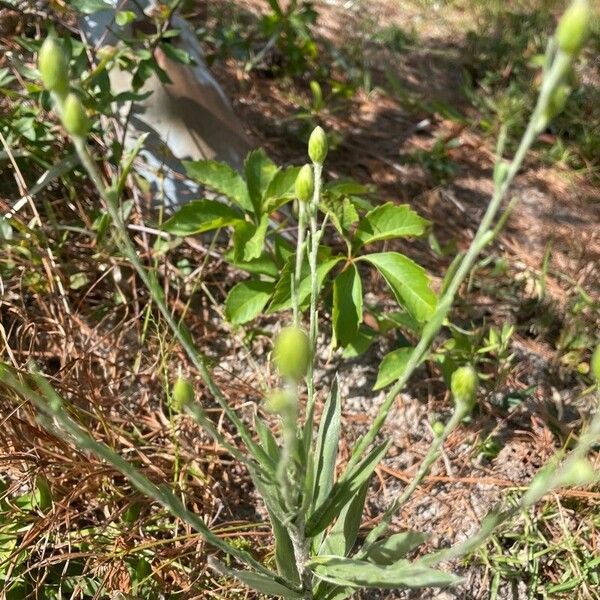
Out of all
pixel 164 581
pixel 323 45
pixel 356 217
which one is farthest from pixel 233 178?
pixel 323 45

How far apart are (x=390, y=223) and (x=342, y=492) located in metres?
0.54

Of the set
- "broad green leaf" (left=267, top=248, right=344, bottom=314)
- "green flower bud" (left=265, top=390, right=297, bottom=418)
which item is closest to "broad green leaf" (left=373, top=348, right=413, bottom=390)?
"broad green leaf" (left=267, top=248, right=344, bottom=314)

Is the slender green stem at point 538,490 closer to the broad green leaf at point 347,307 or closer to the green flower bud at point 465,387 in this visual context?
the green flower bud at point 465,387

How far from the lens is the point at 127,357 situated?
1454mm

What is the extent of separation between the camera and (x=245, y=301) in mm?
1348

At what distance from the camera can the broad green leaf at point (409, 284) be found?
3.90ft

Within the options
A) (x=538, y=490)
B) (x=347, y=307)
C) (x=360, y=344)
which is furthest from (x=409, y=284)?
(x=538, y=490)

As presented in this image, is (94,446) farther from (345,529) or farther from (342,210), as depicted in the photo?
(342,210)

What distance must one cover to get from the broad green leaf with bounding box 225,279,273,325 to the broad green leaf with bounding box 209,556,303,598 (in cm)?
54

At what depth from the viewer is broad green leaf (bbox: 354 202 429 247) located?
4.11ft

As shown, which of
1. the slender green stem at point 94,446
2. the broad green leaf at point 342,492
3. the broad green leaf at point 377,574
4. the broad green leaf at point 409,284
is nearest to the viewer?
the slender green stem at point 94,446

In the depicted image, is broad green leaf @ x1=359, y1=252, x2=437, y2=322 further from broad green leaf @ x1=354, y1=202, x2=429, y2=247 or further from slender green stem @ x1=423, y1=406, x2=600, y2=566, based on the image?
slender green stem @ x1=423, y1=406, x2=600, y2=566

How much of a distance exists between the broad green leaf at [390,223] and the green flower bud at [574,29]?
0.67 meters

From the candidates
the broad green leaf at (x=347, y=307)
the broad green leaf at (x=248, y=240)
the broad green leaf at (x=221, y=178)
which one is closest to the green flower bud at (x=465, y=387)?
the broad green leaf at (x=347, y=307)
